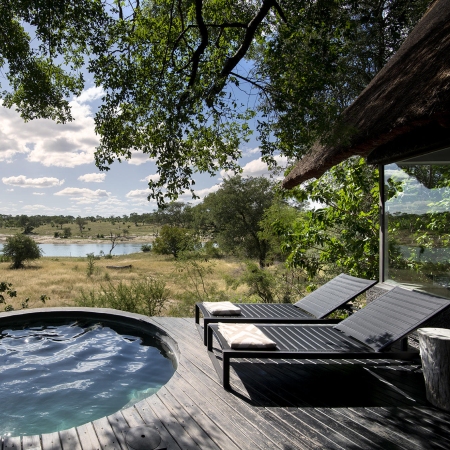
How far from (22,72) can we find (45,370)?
3.79m

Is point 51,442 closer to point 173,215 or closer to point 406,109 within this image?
point 406,109

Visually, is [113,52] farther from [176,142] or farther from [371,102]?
[371,102]

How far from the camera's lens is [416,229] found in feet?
14.4

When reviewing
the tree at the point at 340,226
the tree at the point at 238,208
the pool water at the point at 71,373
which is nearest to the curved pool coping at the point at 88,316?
the pool water at the point at 71,373

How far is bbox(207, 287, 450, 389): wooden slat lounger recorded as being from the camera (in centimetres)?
306

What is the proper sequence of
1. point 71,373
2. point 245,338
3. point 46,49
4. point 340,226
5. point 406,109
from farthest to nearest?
1. point 340,226
2. point 46,49
3. point 71,373
4. point 406,109
5. point 245,338

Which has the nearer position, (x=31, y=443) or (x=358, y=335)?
(x=31, y=443)

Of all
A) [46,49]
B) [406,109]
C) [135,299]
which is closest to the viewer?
[406,109]

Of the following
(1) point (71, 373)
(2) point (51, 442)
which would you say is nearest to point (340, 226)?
(1) point (71, 373)

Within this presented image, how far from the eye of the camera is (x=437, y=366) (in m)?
2.89

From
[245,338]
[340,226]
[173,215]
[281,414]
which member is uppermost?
[173,215]

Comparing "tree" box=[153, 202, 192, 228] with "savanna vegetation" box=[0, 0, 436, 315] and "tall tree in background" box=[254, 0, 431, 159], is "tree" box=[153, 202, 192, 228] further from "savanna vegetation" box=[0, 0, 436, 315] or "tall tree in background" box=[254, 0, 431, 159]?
"tall tree in background" box=[254, 0, 431, 159]

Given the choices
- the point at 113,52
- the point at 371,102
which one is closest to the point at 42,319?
the point at 113,52

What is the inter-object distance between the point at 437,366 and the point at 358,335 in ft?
2.37
